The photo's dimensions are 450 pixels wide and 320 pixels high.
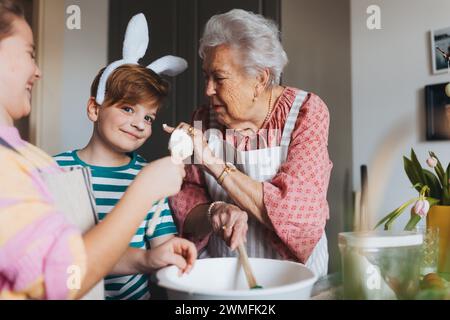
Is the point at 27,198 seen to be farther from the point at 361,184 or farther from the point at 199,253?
the point at 361,184

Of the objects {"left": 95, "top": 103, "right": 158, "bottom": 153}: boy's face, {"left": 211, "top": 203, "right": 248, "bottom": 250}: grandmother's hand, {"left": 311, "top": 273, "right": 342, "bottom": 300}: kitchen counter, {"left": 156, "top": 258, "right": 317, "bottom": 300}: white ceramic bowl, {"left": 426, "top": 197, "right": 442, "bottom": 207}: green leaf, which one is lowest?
{"left": 311, "top": 273, "right": 342, "bottom": 300}: kitchen counter

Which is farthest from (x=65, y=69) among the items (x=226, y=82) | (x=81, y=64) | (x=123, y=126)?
(x=226, y=82)

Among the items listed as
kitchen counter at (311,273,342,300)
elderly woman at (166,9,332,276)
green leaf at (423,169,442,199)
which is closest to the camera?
kitchen counter at (311,273,342,300)

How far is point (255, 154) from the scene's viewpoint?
721 mm

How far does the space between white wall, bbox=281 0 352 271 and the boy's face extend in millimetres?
331

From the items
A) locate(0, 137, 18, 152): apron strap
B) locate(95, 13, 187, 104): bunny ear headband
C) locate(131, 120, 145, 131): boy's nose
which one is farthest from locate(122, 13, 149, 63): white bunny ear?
locate(0, 137, 18, 152): apron strap

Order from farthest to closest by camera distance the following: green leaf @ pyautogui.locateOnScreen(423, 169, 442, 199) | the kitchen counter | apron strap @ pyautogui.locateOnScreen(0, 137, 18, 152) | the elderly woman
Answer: green leaf @ pyautogui.locateOnScreen(423, 169, 442, 199), the elderly woman, the kitchen counter, apron strap @ pyautogui.locateOnScreen(0, 137, 18, 152)

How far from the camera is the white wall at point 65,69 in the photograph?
56 centimetres

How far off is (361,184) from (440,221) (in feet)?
0.66

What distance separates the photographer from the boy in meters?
0.55

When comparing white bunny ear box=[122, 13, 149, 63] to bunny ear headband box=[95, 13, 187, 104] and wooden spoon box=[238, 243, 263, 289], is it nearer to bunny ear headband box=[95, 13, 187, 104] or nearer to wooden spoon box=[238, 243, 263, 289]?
bunny ear headband box=[95, 13, 187, 104]

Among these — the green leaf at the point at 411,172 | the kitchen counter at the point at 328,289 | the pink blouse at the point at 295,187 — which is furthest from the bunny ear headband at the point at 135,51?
the green leaf at the point at 411,172

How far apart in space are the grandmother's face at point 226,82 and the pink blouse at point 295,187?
4cm

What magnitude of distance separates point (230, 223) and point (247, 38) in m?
0.31
